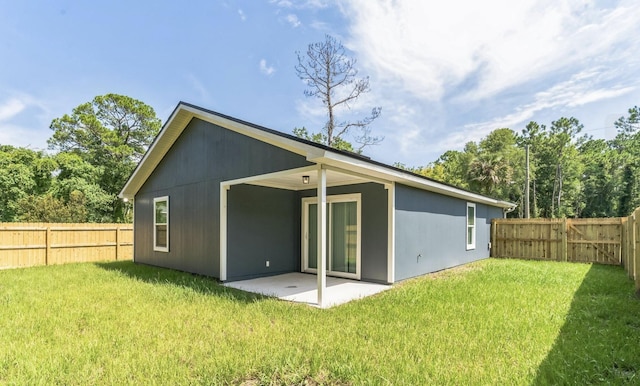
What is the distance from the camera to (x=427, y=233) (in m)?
8.61

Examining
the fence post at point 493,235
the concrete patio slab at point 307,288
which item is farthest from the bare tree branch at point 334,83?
the concrete patio slab at point 307,288

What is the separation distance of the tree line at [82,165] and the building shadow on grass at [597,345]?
2225cm

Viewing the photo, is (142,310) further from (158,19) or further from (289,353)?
(158,19)

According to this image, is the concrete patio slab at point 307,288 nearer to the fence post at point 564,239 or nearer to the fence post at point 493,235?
the fence post at point 493,235

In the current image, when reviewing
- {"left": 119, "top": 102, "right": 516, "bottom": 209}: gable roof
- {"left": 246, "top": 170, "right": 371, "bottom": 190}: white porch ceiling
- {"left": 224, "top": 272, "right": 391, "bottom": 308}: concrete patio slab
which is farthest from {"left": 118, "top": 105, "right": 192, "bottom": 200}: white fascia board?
{"left": 224, "top": 272, "right": 391, "bottom": 308}: concrete patio slab

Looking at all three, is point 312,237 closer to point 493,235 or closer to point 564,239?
point 493,235

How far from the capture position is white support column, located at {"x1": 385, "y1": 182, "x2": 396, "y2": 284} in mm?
7177

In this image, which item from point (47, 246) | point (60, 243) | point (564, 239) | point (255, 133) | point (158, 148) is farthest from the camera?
point (564, 239)

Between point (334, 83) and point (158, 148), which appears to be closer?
point (158, 148)

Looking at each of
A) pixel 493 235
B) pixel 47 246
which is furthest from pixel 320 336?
pixel 493 235

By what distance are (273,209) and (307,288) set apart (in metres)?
2.52

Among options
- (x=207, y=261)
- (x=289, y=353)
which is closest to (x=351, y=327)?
(x=289, y=353)

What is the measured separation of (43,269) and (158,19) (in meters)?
8.58

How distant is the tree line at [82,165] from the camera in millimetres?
19203
